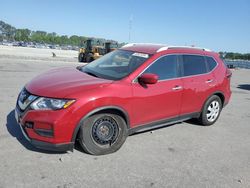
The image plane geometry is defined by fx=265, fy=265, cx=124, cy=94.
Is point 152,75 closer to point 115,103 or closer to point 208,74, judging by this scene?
point 115,103

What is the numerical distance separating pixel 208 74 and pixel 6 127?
4197 mm

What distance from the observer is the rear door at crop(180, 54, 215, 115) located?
203 inches

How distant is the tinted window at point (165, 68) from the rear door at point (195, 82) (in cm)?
25

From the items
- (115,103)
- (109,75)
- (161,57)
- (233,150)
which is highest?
(161,57)

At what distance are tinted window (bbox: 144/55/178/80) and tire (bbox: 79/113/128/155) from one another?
1.05 metres

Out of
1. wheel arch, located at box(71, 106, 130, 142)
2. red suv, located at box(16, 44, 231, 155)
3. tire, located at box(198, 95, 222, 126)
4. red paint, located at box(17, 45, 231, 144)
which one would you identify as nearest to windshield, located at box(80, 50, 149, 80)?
red suv, located at box(16, 44, 231, 155)

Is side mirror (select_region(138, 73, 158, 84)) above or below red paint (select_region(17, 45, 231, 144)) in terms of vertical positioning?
above

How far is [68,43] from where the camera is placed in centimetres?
15125

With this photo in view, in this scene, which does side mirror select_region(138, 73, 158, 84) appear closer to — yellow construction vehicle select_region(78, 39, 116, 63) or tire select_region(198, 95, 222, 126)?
tire select_region(198, 95, 222, 126)

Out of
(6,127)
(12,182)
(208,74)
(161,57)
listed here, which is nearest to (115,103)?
(161,57)

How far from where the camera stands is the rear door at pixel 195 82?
5.17m

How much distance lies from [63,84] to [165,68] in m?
1.89

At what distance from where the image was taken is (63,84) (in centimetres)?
400

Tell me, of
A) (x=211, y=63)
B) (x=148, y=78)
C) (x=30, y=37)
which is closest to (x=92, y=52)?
(x=211, y=63)
